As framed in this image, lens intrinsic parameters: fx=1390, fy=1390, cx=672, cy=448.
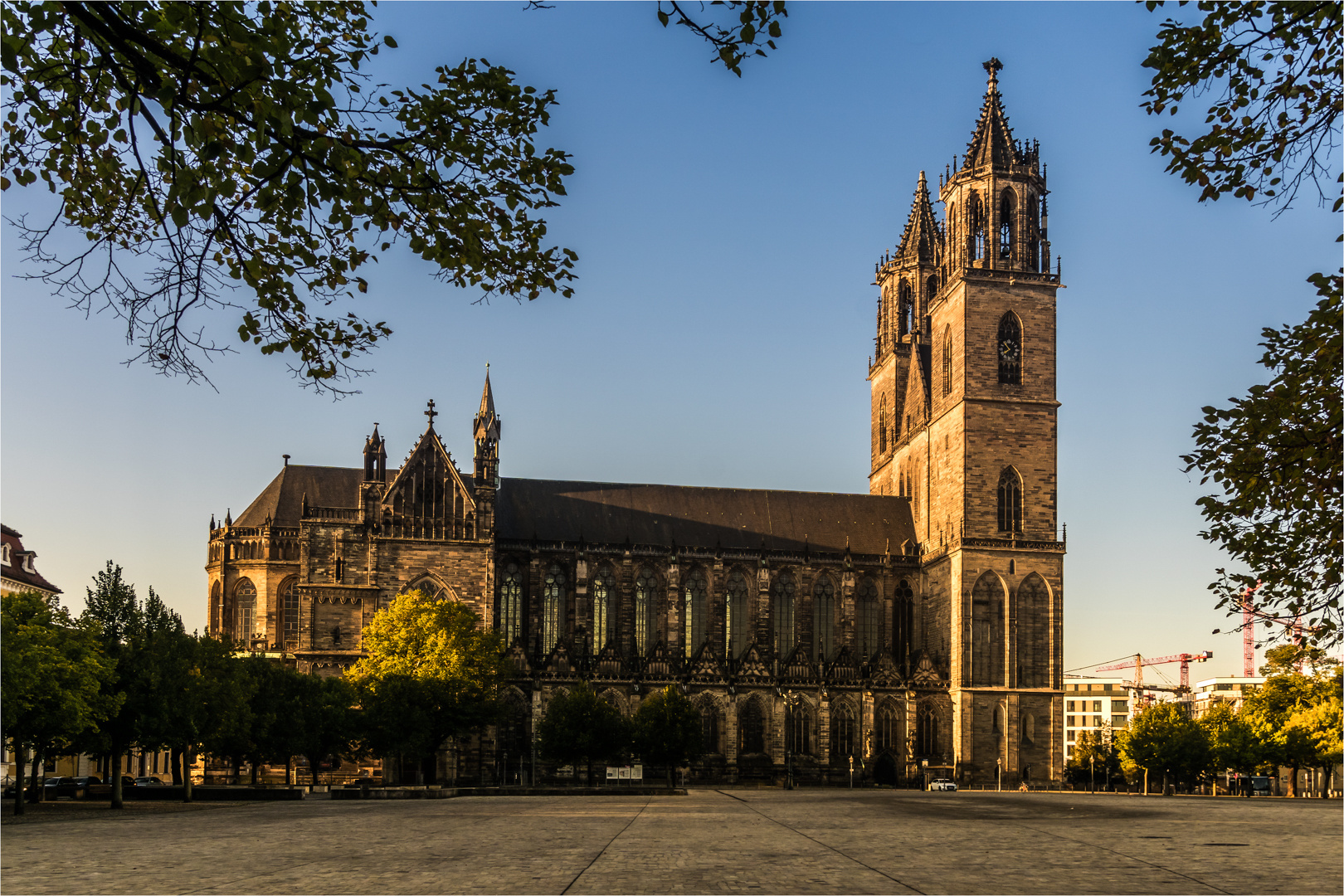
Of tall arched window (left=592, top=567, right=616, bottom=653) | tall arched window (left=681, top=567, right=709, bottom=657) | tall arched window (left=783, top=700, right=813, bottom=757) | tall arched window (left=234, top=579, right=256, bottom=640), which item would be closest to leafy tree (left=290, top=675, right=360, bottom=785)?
tall arched window (left=234, top=579, right=256, bottom=640)

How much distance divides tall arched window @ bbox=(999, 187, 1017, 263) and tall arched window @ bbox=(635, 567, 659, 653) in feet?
102

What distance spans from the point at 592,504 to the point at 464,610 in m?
22.1

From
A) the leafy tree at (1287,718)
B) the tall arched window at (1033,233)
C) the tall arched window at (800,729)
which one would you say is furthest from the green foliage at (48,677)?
the leafy tree at (1287,718)

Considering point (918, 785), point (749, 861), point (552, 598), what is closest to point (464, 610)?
point (552, 598)

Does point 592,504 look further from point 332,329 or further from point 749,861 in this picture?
point 332,329

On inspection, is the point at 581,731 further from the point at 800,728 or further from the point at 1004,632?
the point at 1004,632

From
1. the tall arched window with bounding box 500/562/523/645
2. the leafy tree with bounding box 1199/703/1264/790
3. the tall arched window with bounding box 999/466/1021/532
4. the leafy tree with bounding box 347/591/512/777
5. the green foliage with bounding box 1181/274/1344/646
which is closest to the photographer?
the green foliage with bounding box 1181/274/1344/646

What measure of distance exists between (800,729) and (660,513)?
17.6 m

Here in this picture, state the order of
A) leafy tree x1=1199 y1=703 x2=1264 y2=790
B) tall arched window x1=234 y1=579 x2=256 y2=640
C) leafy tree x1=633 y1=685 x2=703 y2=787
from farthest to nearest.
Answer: leafy tree x1=1199 y1=703 x2=1264 y2=790 → tall arched window x1=234 y1=579 x2=256 y2=640 → leafy tree x1=633 y1=685 x2=703 y2=787

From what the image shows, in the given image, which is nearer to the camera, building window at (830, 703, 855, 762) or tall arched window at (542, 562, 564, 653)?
building window at (830, 703, 855, 762)

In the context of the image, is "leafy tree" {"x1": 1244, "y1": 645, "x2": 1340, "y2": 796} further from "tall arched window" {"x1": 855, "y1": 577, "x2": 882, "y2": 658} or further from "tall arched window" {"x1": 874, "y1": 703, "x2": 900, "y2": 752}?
"tall arched window" {"x1": 855, "y1": 577, "x2": 882, "y2": 658}

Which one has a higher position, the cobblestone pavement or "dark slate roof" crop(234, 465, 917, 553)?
"dark slate roof" crop(234, 465, 917, 553)

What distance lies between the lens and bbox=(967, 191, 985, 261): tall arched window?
88.7 meters

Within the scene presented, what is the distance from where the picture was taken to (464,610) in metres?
73.7
